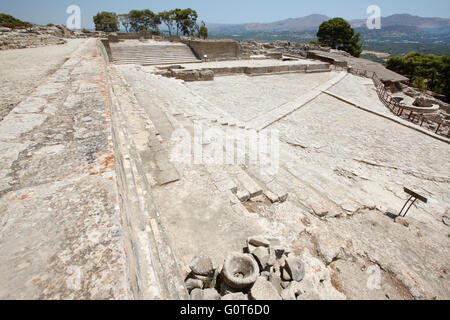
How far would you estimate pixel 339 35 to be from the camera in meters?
44.1

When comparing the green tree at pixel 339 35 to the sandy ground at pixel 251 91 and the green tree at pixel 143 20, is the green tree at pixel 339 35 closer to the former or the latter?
the sandy ground at pixel 251 91

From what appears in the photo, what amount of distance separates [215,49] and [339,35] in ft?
128

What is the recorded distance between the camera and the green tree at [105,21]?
50.9m

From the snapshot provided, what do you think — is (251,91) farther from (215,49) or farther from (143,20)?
(143,20)

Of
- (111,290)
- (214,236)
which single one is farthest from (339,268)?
(111,290)

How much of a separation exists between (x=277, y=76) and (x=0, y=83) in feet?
46.7

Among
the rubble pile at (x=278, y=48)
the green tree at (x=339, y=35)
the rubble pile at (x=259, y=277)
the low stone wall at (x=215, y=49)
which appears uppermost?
the green tree at (x=339, y=35)

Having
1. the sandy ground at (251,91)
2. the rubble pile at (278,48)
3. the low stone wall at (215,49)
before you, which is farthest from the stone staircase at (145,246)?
the rubble pile at (278,48)

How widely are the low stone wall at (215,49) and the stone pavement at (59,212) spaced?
1843cm

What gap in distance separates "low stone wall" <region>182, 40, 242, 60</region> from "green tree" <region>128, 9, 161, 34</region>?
44.8 m

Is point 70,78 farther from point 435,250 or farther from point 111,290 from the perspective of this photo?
point 435,250

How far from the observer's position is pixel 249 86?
1193 centimetres

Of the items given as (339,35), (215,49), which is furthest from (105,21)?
(339,35)

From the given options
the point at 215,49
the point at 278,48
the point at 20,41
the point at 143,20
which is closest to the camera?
the point at 20,41
